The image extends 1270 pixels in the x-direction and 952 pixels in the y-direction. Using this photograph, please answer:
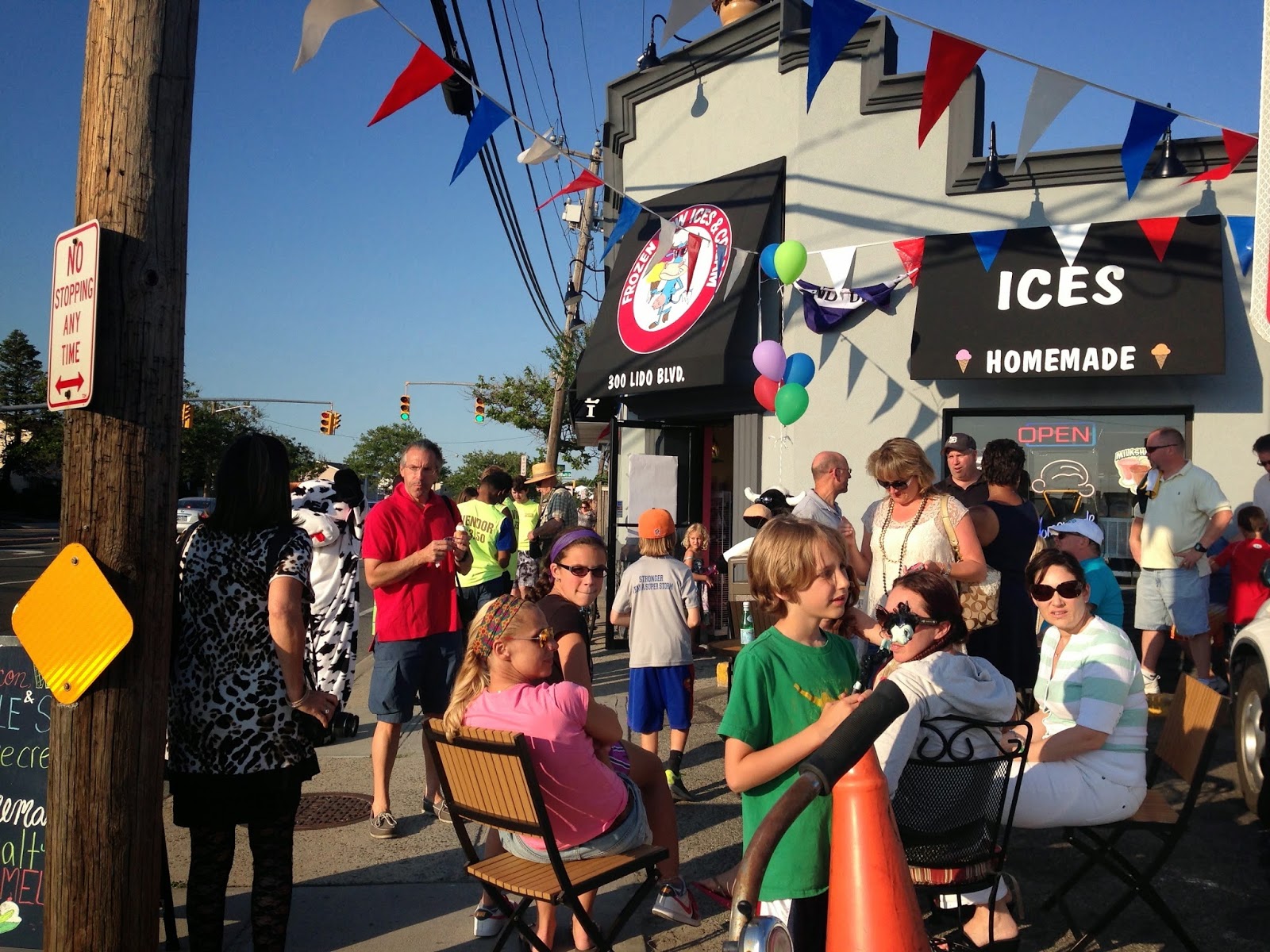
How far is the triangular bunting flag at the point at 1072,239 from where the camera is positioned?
7.96m

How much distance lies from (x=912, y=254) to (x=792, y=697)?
707cm

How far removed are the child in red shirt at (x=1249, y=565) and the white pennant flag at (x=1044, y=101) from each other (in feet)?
10.0

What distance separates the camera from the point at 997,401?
28.1 feet

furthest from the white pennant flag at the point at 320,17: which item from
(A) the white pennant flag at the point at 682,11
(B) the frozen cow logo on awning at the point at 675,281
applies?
(B) the frozen cow logo on awning at the point at 675,281

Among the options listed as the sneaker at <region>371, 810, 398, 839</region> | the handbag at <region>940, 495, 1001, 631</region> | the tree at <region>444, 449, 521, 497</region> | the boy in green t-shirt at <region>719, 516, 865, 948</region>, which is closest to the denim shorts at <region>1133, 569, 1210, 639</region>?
the handbag at <region>940, 495, 1001, 631</region>

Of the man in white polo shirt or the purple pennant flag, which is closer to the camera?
the man in white polo shirt

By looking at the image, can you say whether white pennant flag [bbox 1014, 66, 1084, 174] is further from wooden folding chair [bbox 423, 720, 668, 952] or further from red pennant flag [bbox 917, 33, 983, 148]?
wooden folding chair [bbox 423, 720, 668, 952]

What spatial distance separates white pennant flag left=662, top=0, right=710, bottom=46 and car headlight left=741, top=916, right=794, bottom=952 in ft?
19.8

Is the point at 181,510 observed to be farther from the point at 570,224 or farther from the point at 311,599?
the point at 311,599

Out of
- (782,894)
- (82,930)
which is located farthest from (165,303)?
(782,894)

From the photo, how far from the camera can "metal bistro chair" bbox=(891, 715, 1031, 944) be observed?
296 centimetres

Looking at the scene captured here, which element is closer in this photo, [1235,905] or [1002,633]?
[1235,905]

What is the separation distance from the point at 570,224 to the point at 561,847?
20.6m

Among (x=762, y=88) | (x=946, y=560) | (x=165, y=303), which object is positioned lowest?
(x=946, y=560)
